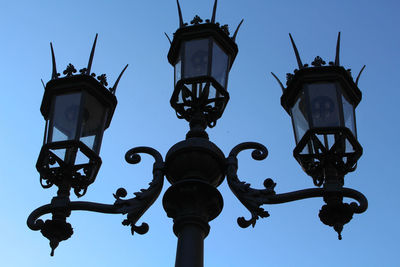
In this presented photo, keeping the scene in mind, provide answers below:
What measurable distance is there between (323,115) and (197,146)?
107 cm

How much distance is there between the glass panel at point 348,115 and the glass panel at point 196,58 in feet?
3.81

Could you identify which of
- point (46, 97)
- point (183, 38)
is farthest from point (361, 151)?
point (46, 97)

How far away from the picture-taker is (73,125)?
583 centimetres

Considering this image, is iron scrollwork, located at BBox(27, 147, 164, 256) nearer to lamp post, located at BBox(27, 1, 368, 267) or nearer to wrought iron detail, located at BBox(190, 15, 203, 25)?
lamp post, located at BBox(27, 1, 368, 267)

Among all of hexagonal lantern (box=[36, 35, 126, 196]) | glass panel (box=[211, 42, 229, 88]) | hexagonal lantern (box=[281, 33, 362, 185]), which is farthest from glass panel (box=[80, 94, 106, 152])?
hexagonal lantern (box=[281, 33, 362, 185])

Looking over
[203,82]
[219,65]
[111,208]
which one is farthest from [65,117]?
[219,65]

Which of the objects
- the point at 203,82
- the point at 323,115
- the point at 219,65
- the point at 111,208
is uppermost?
the point at 219,65

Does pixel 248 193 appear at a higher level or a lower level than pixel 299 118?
lower

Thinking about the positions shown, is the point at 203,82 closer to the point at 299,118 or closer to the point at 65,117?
the point at 299,118

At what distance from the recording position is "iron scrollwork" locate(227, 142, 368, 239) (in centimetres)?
532

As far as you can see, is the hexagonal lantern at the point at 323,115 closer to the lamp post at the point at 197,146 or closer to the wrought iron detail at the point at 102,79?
the lamp post at the point at 197,146

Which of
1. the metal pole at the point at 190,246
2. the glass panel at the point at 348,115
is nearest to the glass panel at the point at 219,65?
the glass panel at the point at 348,115

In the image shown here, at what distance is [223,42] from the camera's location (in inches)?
246

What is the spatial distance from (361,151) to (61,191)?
2385 millimetres
